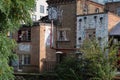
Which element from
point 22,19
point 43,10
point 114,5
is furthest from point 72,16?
point 43,10

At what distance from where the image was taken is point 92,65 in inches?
1314

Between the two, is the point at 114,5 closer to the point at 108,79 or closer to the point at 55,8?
the point at 55,8

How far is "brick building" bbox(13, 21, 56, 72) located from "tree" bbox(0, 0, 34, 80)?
29813 mm

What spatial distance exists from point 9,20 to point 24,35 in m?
32.4

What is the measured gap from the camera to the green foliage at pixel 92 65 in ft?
107

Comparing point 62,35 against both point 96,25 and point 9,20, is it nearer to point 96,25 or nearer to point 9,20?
point 96,25

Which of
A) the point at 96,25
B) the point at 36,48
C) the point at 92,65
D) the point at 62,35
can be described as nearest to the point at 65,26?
the point at 62,35

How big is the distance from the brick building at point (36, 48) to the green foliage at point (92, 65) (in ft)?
30.9

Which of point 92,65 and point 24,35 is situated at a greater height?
point 24,35

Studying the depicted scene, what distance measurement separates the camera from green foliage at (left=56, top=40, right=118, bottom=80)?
107 feet

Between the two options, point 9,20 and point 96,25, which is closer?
point 9,20

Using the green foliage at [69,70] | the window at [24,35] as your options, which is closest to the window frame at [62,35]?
the window at [24,35]

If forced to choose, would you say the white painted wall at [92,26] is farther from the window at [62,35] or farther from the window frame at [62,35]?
the window at [62,35]

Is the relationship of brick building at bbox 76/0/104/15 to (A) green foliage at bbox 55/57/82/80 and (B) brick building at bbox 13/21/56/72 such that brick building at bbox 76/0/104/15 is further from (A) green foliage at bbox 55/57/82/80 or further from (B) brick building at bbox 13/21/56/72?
(A) green foliage at bbox 55/57/82/80
